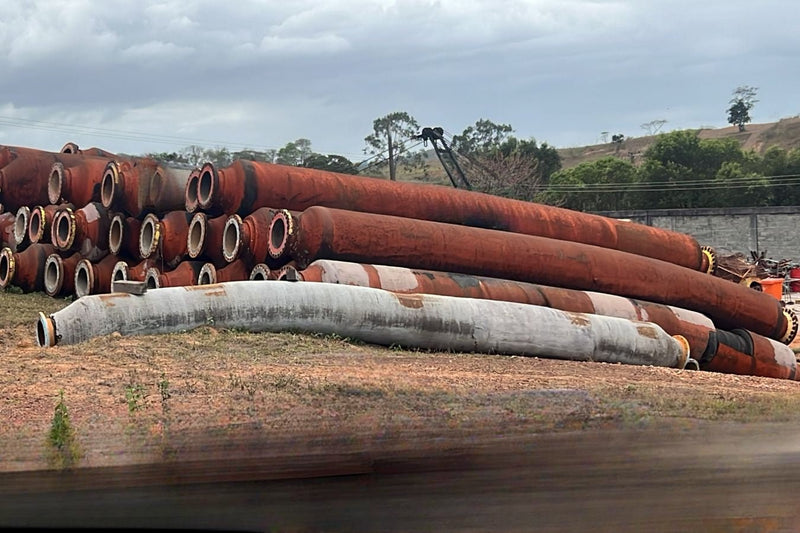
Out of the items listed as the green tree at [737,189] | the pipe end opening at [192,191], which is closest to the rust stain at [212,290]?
the pipe end opening at [192,191]

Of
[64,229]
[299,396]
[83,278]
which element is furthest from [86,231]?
[299,396]

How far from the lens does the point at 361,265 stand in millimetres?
10867

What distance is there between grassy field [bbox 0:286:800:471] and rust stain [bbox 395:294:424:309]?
54 centimetres

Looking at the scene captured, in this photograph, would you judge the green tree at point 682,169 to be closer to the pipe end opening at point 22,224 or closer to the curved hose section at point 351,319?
the pipe end opening at point 22,224

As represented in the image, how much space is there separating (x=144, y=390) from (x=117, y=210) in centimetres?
814

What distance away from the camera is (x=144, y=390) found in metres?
6.26

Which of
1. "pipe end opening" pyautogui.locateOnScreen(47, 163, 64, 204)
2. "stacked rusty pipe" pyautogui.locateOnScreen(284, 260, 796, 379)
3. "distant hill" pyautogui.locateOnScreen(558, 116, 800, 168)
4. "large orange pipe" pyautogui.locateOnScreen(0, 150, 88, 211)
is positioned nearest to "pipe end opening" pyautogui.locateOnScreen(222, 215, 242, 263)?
"stacked rusty pipe" pyautogui.locateOnScreen(284, 260, 796, 379)

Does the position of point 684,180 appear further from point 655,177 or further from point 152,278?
point 152,278

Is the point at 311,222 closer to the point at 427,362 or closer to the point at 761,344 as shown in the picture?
the point at 427,362

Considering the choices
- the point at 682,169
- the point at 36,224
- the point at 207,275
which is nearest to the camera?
the point at 207,275

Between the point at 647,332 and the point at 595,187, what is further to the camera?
the point at 595,187

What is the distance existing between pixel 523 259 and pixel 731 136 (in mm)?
90402

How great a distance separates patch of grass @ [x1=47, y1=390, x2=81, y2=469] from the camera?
14.3 ft

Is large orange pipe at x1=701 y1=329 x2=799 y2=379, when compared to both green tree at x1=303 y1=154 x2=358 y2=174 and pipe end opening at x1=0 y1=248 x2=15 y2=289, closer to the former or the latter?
pipe end opening at x1=0 y1=248 x2=15 y2=289
